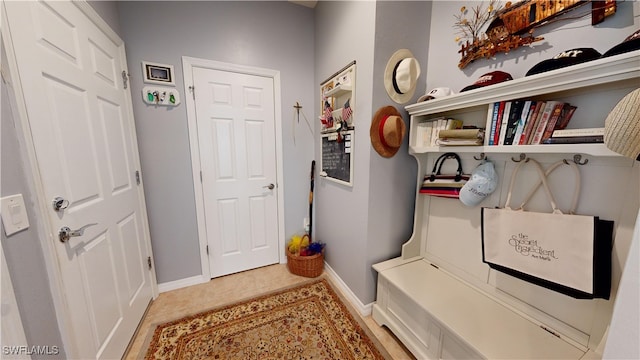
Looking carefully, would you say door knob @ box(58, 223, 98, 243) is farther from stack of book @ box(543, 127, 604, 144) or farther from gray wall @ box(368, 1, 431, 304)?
stack of book @ box(543, 127, 604, 144)

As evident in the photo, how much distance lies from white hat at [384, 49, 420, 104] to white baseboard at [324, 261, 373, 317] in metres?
1.62

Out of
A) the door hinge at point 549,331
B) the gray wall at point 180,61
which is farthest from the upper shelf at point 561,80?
the gray wall at point 180,61

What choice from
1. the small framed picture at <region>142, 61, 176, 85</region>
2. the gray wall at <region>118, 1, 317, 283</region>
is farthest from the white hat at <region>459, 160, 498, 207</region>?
the small framed picture at <region>142, 61, 176, 85</region>

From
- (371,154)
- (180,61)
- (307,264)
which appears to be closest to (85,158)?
(180,61)

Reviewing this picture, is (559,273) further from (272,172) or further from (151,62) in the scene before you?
(151,62)

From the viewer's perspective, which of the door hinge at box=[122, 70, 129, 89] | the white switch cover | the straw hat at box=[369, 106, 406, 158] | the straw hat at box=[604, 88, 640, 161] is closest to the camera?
the straw hat at box=[604, 88, 640, 161]

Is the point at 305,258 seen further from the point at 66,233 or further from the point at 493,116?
the point at 493,116

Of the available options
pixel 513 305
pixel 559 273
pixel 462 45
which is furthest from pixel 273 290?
pixel 462 45

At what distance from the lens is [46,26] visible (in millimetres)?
933

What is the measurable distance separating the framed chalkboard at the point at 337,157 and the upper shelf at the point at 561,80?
2.45ft

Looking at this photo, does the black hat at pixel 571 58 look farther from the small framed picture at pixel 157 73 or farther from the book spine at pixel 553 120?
the small framed picture at pixel 157 73

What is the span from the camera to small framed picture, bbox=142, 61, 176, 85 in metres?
1.68

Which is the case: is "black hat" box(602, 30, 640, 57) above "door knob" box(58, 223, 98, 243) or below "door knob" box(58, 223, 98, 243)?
above

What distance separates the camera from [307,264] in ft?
7.00
